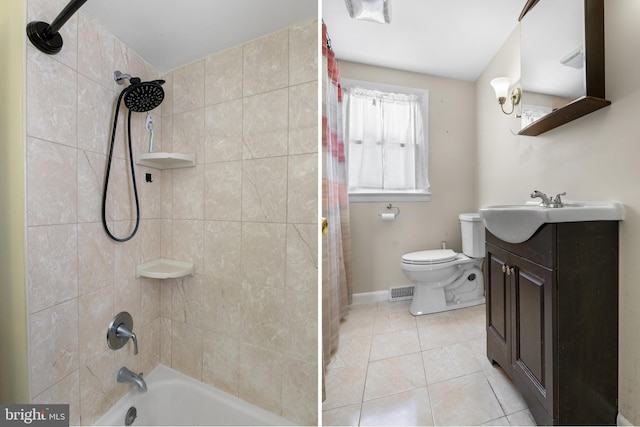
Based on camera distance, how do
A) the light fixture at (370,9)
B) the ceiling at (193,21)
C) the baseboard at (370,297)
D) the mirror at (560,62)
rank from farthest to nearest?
the baseboard at (370,297), the light fixture at (370,9), the mirror at (560,62), the ceiling at (193,21)

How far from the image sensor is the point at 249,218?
0.93 m

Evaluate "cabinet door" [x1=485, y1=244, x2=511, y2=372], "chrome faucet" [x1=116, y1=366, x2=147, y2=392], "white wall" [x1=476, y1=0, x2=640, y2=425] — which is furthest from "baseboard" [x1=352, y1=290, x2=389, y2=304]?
"chrome faucet" [x1=116, y1=366, x2=147, y2=392]

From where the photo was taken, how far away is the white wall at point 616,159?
80cm

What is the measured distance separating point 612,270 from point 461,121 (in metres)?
1.03

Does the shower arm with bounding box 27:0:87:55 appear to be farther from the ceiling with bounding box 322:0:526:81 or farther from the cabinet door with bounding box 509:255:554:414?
the cabinet door with bounding box 509:255:554:414

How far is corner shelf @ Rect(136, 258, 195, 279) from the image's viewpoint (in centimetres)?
97

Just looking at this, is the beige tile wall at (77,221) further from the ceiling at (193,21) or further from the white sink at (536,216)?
the white sink at (536,216)

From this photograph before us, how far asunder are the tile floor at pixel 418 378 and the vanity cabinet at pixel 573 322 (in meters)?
0.18

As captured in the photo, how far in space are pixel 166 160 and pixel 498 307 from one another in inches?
64.2

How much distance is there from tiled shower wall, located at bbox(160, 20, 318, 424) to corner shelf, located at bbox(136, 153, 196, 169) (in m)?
0.03

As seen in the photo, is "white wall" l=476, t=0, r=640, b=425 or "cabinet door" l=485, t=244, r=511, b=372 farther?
"cabinet door" l=485, t=244, r=511, b=372

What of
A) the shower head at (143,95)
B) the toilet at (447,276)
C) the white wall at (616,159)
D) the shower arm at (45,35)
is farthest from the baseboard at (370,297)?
the shower arm at (45,35)

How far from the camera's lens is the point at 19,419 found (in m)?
0.62

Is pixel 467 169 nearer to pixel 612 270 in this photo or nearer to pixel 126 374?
pixel 612 270
